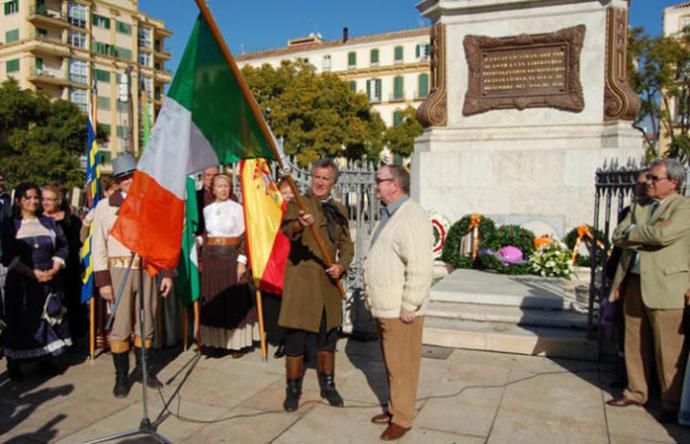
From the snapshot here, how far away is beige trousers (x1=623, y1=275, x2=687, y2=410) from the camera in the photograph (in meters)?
4.44

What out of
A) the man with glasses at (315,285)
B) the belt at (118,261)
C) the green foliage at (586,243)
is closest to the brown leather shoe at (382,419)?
the man with glasses at (315,285)

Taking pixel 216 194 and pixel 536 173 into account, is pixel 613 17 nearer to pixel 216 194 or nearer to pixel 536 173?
pixel 536 173

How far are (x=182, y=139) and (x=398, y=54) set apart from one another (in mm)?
60785

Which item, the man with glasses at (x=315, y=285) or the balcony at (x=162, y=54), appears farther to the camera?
the balcony at (x=162, y=54)

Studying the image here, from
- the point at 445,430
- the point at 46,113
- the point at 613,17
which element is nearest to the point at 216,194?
the point at 445,430

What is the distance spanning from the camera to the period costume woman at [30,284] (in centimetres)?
548

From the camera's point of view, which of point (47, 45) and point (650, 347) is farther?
point (47, 45)

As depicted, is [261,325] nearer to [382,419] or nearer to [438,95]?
[382,419]

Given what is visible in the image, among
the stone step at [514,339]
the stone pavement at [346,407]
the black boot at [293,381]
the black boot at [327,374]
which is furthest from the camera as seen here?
the stone step at [514,339]

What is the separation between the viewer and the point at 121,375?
5086 mm

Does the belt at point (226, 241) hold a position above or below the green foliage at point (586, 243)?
above

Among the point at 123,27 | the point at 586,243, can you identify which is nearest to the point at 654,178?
the point at 586,243

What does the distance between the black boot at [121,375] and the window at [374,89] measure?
2365 inches

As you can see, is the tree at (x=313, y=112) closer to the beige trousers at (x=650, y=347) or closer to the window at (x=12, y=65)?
the window at (x=12, y=65)
